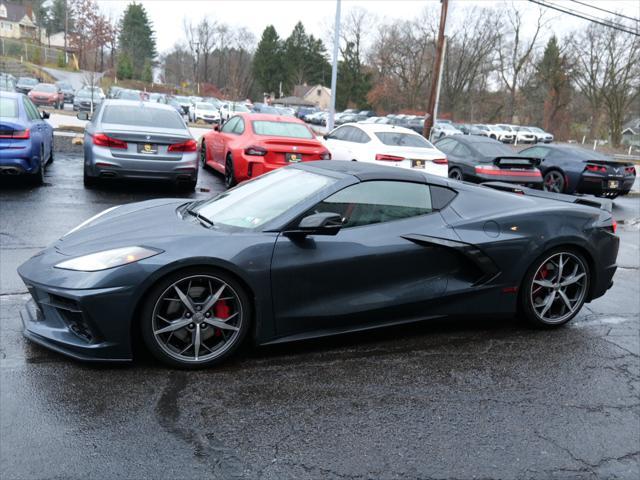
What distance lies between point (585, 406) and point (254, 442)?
212cm

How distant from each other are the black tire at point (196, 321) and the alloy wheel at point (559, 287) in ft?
7.94

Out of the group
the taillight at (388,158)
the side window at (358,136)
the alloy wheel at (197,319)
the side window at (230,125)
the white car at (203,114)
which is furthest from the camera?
the white car at (203,114)

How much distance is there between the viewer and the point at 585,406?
3730mm

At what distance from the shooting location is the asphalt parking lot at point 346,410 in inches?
115

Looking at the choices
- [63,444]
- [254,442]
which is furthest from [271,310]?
[63,444]

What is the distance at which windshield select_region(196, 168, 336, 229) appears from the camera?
13.9 feet

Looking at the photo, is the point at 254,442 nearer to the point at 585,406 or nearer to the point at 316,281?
the point at 316,281

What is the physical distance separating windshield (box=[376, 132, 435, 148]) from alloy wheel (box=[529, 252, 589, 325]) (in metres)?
7.45

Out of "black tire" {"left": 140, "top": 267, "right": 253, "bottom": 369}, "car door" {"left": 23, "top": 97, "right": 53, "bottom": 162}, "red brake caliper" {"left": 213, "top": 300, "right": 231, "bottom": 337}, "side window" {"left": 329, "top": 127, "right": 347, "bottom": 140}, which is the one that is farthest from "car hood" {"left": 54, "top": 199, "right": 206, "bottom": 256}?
"side window" {"left": 329, "top": 127, "right": 347, "bottom": 140}

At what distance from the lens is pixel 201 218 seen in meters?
4.37

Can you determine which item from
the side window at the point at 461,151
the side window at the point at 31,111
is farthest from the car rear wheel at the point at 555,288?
the side window at the point at 461,151

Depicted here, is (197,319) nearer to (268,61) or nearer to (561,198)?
(561,198)

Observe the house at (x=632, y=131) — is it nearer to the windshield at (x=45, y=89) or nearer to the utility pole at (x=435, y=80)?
the utility pole at (x=435, y=80)

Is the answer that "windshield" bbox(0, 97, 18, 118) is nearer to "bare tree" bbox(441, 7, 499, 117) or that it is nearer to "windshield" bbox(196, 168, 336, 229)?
"windshield" bbox(196, 168, 336, 229)
